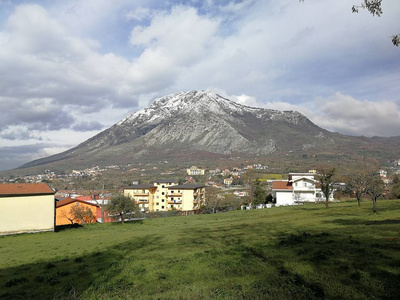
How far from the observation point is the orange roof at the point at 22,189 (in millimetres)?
40938

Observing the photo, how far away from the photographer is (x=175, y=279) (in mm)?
11102

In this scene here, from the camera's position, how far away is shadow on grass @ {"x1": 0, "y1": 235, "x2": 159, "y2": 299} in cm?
1113

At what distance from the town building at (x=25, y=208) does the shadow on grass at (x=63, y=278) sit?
28.5 meters

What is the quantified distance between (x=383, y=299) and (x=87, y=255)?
17738 millimetres

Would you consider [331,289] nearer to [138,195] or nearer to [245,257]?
[245,257]

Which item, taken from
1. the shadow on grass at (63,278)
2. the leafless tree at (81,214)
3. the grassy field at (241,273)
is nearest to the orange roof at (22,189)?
the leafless tree at (81,214)

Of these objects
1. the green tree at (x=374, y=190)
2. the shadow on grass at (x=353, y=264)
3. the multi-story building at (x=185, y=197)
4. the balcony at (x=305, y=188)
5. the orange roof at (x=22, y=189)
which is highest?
the orange roof at (x=22, y=189)

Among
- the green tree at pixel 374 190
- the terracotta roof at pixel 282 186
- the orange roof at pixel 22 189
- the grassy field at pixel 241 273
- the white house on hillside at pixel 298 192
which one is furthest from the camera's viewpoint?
the terracotta roof at pixel 282 186

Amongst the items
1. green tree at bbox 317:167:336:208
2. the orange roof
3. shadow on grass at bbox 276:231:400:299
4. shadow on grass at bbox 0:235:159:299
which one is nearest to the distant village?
the orange roof

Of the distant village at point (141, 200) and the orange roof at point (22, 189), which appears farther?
the distant village at point (141, 200)

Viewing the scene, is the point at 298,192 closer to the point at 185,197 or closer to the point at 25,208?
the point at 185,197

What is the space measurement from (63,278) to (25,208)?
3499 centimetres

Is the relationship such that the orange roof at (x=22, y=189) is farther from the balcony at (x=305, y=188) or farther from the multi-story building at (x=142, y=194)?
the balcony at (x=305, y=188)

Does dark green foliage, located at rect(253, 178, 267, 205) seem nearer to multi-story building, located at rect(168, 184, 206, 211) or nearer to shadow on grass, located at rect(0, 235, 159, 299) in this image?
multi-story building, located at rect(168, 184, 206, 211)
